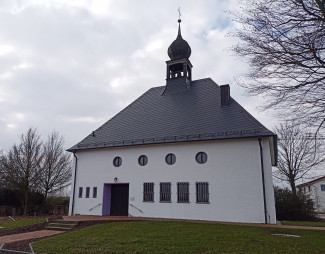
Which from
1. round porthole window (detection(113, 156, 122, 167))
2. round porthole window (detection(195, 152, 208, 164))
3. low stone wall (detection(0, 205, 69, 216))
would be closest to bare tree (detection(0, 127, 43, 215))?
low stone wall (detection(0, 205, 69, 216))

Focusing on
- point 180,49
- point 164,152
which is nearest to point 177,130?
point 164,152

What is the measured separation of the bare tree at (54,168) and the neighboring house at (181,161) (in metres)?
6.19

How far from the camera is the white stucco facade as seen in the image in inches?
512

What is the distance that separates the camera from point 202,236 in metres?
8.24

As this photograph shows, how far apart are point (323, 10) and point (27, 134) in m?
22.4

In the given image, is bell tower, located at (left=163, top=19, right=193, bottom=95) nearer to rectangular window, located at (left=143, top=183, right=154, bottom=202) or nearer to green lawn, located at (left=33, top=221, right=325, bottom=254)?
rectangular window, located at (left=143, top=183, right=154, bottom=202)

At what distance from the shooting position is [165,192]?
1491 centimetres

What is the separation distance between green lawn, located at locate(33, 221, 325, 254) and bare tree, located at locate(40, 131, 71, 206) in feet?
49.4

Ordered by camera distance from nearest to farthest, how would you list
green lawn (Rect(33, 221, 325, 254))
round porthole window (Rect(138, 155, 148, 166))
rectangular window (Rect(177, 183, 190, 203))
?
green lawn (Rect(33, 221, 325, 254))
rectangular window (Rect(177, 183, 190, 203))
round porthole window (Rect(138, 155, 148, 166))

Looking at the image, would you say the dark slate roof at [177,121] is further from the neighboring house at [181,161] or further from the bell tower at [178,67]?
the bell tower at [178,67]

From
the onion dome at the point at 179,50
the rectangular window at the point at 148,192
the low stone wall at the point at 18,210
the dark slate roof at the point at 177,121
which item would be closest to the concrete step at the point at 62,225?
the rectangular window at the point at 148,192

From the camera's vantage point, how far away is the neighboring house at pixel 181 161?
13.3 metres

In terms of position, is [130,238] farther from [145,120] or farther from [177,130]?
[145,120]

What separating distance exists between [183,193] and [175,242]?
22.6ft
